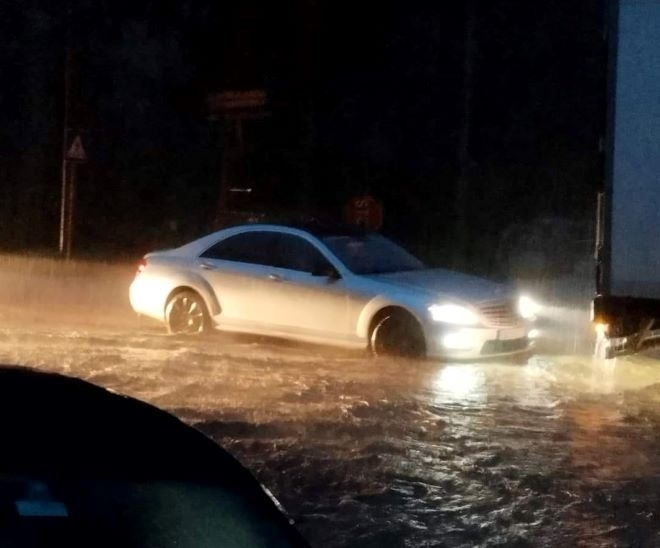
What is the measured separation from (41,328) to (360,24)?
16144mm

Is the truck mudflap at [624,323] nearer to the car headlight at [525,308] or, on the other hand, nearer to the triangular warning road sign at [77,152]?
the car headlight at [525,308]

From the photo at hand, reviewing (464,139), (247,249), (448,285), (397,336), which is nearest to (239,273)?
(247,249)

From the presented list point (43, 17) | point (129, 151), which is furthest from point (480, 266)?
point (43, 17)

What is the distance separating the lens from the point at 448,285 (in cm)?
1341

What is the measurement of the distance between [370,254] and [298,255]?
0.79m

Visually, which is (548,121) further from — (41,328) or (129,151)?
(41,328)

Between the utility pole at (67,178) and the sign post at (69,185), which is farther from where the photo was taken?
the utility pole at (67,178)

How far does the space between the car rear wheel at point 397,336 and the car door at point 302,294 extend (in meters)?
0.38

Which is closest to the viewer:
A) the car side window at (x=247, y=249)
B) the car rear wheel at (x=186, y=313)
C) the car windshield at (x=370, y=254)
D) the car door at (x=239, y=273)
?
the car windshield at (x=370, y=254)

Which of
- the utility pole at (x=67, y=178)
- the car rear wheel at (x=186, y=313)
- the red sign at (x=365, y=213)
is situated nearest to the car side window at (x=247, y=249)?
the car rear wheel at (x=186, y=313)

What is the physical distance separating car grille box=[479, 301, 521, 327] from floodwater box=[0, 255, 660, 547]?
46cm

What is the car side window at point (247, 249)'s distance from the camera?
14.4 meters

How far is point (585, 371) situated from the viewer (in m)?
13.4

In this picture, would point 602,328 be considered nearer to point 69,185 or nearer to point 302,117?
point 69,185
